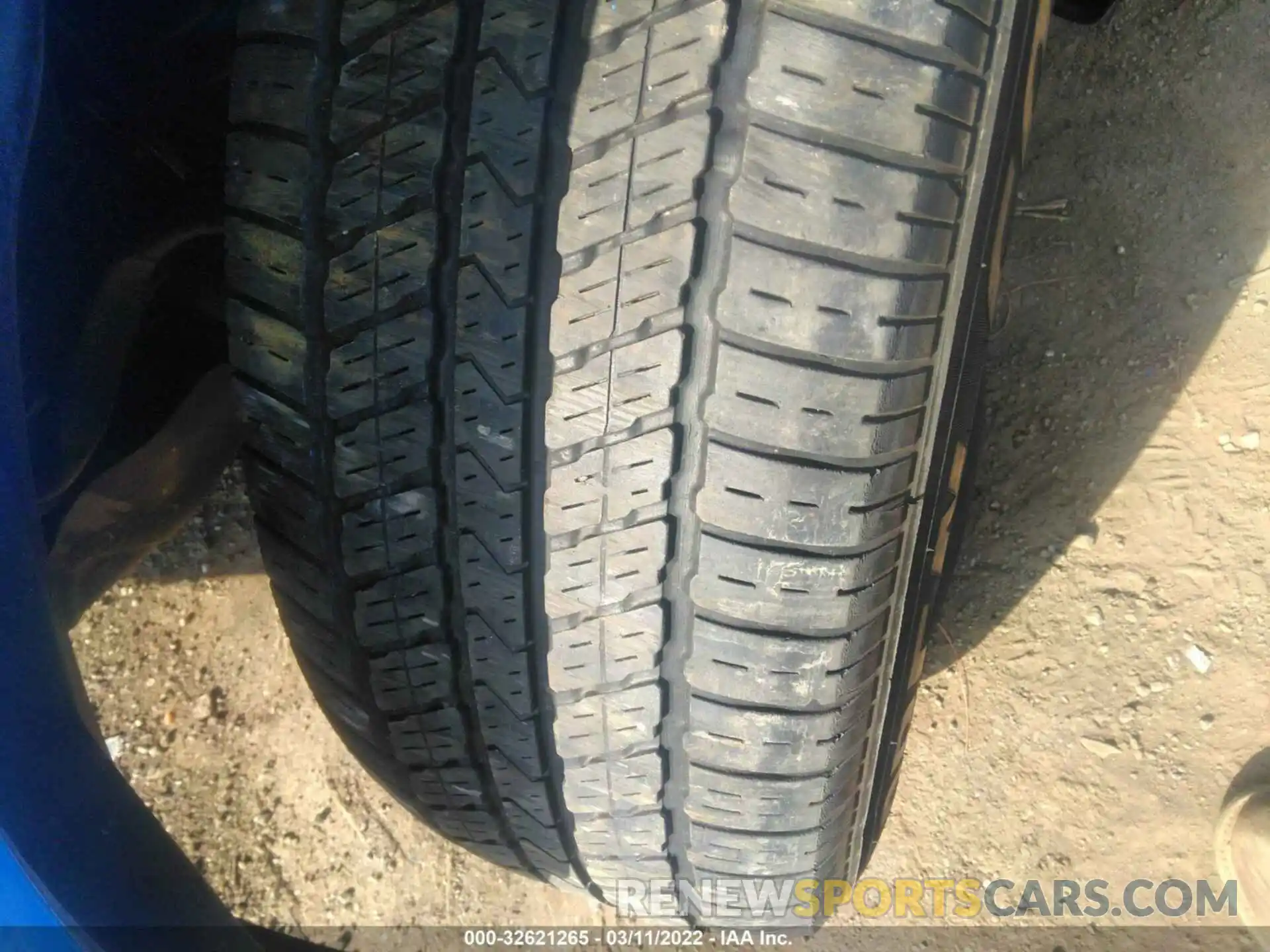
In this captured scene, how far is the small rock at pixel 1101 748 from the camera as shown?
1622 millimetres

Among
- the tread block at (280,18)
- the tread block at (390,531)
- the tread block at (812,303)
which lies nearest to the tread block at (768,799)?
the tread block at (390,531)

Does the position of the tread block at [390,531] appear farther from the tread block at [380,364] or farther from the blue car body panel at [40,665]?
the blue car body panel at [40,665]

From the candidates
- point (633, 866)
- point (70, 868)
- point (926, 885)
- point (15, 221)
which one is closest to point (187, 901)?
point (70, 868)

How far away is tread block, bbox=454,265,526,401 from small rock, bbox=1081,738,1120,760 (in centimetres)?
124

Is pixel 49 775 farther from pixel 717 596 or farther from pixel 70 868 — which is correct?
pixel 717 596

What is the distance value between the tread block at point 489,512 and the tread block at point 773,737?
0.23 m

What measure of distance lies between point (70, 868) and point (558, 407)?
0.61m

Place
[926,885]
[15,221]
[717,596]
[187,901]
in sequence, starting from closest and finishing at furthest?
[15,221] → [717,596] → [187,901] → [926,885]

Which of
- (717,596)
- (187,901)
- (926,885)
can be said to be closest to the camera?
(717,596)

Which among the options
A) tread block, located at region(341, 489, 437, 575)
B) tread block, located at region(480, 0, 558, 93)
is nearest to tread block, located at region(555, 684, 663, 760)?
tread block, located at region(341, 489, 437, 575)

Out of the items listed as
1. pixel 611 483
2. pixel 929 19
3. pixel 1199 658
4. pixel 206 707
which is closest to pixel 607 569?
pixel 611 483

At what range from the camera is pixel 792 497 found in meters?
0.85

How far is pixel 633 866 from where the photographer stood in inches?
45.0

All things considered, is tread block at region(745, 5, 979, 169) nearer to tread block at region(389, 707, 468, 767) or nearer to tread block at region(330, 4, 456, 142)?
tread block at region(330, 4, 456, 142)
